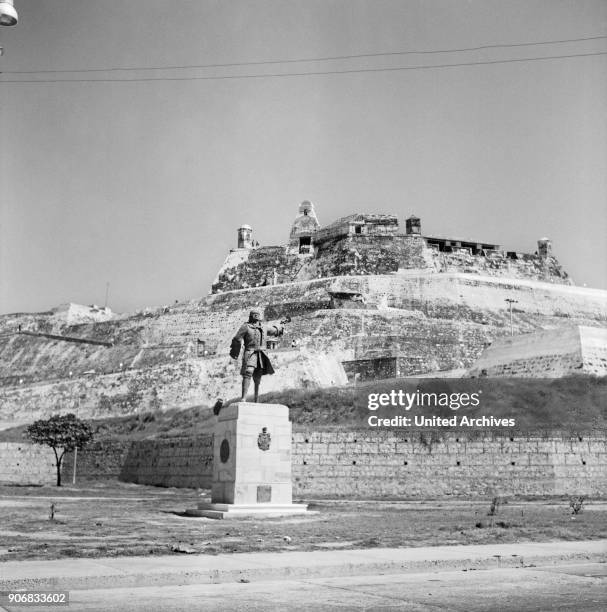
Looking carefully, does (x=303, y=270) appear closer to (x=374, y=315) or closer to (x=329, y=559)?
(x=374, y=315)

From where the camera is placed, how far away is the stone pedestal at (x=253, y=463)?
1719cm

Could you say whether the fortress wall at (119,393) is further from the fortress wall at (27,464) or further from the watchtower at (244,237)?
the watchtower at (244,237)

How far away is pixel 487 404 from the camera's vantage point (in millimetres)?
31906

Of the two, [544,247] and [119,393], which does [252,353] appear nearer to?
[119,393]

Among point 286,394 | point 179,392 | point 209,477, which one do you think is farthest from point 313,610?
point 179,392

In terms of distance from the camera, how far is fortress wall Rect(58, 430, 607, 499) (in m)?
27.9

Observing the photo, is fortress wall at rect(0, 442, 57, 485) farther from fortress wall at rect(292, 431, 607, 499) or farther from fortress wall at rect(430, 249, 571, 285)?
fortress wall at rect(430, 249, 571, 285)

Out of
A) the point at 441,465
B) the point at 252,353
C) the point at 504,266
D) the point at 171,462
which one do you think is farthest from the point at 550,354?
the point at 504,266

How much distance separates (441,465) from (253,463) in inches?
505

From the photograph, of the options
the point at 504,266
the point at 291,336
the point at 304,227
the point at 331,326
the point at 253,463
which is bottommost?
the point at 253,463

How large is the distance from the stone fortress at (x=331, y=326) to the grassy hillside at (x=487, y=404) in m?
3.38

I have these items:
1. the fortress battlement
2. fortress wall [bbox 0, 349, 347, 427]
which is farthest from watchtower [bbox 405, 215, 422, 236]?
fortress wall [bbox 0, 349, 347, 427]
